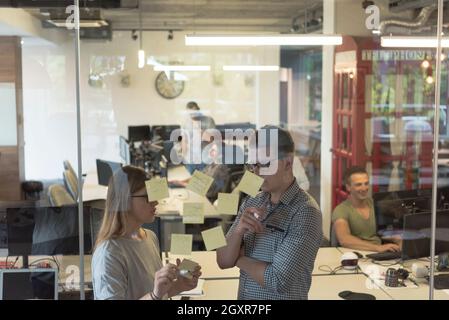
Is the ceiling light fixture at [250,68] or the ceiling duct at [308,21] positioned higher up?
the ceiling duct at [308,21]

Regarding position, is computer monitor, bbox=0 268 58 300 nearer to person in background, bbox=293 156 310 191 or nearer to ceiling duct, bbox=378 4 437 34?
person in background, bbox=293 156 310 191

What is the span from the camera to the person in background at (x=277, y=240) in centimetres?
198

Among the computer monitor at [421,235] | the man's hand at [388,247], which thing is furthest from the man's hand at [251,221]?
the man's hand at [388,247]

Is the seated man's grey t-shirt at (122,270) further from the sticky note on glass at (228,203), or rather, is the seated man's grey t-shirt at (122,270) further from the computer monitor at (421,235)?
the computer monitor at (421,235)

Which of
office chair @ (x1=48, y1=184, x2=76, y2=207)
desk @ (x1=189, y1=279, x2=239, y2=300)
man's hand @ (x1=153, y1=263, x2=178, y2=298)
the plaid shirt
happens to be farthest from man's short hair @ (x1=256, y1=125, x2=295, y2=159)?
office chair @ (x1=48, y1=184, x2=76, y2=207)

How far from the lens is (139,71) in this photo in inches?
413

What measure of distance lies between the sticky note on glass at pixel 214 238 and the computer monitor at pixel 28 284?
69cm

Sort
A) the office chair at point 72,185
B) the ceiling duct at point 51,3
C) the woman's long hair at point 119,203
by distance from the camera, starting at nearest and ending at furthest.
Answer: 1. the woman's long hair at point 119,203
2. the office chair at point 72,185
3. the ceiling duct at point 51,3

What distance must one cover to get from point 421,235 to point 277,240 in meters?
1.49

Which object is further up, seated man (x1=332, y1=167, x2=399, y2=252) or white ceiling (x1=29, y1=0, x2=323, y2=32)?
white ceiling (x1=29, y1=0, x2=323, y2=32)

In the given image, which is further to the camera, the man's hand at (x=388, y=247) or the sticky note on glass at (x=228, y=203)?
the man's hand at (x=388, y=247)

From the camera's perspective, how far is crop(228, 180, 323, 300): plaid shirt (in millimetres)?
1964

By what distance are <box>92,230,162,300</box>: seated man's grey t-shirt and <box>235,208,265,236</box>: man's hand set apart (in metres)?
0.35

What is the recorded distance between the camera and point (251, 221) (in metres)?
2.05
